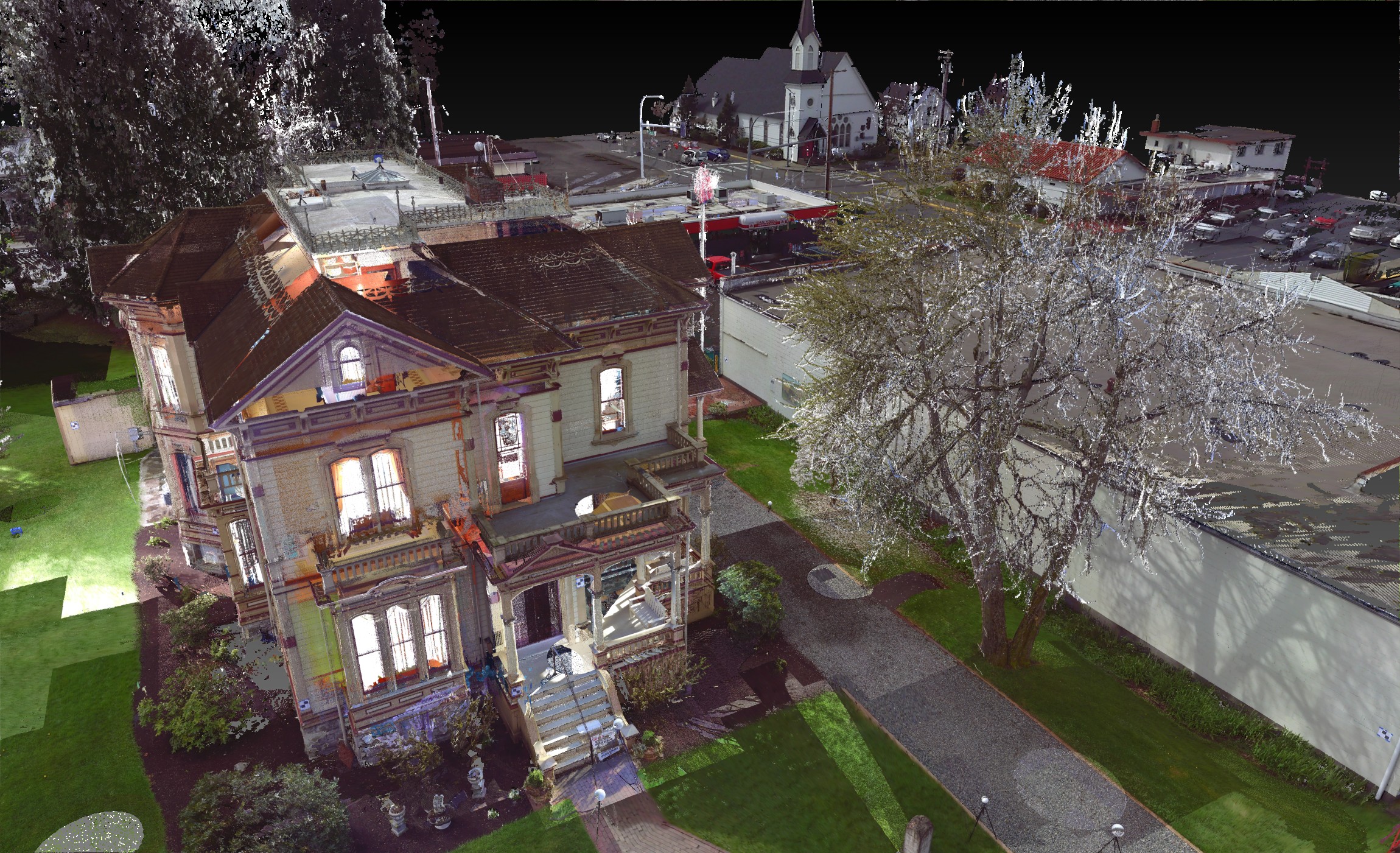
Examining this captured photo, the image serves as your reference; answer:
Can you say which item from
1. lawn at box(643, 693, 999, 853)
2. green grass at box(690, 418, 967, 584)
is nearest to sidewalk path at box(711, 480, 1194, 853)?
lawn at box(643, 693, 999, 853)

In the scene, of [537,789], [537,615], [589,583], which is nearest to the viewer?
[537,789]

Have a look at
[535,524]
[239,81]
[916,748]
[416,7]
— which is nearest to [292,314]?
[535,524]

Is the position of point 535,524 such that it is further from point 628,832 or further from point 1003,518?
point 1003,518

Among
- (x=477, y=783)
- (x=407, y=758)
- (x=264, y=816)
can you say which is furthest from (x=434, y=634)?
(x=264, y=816)

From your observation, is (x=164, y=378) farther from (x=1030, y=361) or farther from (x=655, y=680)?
(x=1030, y=361)

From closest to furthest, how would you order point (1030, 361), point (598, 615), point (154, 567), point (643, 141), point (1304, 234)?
1. point (1030, 361)
2. point (598, 615)
3. point (154, 567)
4. point (1304, 234)
5. point (643, 141)

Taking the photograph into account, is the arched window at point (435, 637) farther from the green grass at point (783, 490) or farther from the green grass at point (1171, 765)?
the green grass at point (1171, 765)

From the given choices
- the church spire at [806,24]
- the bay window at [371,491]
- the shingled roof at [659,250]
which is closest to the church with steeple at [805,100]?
the church spire at [806,24]
